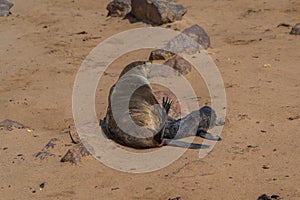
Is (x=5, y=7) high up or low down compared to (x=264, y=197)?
down

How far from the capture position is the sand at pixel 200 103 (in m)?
4.05

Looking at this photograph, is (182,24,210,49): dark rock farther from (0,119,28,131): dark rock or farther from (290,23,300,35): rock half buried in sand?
(0,119,28,131): dark rock

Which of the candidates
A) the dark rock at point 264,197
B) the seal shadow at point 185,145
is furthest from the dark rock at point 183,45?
the dark rock at point 264,197

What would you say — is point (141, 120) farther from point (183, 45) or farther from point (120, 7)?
point (120, 7)

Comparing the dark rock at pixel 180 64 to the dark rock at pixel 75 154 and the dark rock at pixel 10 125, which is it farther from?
the dark rock at pixel 75 154

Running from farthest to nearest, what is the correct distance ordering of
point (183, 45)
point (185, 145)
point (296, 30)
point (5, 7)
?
point (5, 7) → point (296, 30) → point (183, 45) → point (185, 145)

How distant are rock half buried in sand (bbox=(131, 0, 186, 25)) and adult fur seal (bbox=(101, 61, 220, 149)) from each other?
336 centimetres

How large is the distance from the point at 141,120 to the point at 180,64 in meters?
2.05

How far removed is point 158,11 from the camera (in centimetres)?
816

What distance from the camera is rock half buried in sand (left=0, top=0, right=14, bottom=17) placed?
31.5 feet

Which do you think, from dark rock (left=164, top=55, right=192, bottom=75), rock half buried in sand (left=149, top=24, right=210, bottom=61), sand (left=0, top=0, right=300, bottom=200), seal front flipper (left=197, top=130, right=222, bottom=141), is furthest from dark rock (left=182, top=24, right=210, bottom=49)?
seal front flipper (left=197, top=130, right=222, bottom=141)

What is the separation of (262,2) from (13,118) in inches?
186

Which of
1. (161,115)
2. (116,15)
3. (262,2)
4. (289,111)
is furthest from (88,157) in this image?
(262,2)

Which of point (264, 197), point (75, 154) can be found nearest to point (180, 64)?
point (75, 154)
